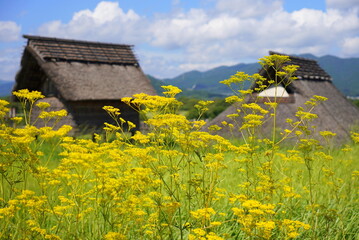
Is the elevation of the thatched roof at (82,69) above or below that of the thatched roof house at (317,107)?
above

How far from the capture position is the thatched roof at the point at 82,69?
17159 millimetres

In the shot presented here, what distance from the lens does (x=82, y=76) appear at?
1780cm

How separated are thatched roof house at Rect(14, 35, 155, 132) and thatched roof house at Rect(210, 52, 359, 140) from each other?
4.96m

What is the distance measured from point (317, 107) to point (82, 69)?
11.0 metres

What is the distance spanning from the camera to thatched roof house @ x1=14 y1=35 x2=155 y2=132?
17.1 m

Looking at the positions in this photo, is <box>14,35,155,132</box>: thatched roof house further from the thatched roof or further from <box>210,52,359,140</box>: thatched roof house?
<box>210,52,359,140</box>: thatched roof house

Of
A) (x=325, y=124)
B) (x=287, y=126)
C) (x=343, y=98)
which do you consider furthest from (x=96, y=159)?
(x=343, y=98)

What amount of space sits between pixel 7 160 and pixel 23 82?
18.4m

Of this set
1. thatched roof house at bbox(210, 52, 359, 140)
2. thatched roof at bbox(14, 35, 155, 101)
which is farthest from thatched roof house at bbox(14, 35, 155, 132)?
thatched roof house at bbox(210, 52, 359, 140)

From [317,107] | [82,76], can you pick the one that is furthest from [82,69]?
[317,107]

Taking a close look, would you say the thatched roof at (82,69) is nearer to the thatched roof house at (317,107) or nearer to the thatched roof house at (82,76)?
the thatched roof house at (82,76)

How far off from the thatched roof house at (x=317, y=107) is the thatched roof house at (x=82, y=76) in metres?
4.96

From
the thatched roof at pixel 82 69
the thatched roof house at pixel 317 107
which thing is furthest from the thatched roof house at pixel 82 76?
the thatched roof house at pixel 317 107

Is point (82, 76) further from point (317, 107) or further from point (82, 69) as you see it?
point (317, 107)
